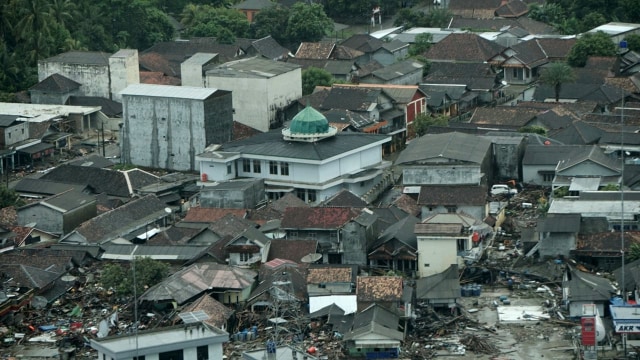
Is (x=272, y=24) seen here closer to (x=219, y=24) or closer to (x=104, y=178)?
(x=219, y=24)

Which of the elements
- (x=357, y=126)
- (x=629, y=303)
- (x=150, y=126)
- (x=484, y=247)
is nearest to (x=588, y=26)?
(x=357, y=126)

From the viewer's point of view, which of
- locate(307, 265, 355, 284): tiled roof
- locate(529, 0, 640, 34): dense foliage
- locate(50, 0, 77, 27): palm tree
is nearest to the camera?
locate(307, 265, 355, 284): tiled roof

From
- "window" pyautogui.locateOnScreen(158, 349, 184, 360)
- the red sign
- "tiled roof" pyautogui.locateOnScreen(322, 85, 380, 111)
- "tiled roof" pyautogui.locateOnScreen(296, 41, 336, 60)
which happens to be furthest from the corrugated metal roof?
the red sign

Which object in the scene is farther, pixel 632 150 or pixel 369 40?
pixel 369 40

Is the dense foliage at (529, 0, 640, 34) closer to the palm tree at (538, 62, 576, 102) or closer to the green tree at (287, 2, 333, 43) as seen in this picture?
A: the palm tree at (538, 62, 576, 102)

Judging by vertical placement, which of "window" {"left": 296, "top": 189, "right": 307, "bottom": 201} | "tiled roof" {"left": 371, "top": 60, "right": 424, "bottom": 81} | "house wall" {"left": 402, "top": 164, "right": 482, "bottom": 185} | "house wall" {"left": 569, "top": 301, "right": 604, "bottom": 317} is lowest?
"house wall" {"left": 569, "top": 301, "right": 604, "bottom": 317}

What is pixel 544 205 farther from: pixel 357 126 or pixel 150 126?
pixel 150 126
